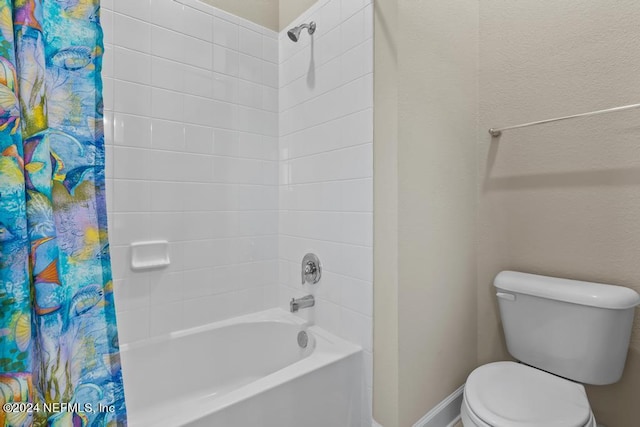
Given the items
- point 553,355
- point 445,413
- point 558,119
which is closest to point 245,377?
point 445,413

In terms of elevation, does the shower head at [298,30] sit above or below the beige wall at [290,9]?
below

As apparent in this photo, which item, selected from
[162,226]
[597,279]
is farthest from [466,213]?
[162,226]

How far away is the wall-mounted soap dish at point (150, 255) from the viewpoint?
1515 mm

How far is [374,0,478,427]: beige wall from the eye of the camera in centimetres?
133

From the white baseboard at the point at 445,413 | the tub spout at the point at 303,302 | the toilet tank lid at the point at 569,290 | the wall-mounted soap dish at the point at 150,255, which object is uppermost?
the wall-mounted soap dish at the point at 150,255

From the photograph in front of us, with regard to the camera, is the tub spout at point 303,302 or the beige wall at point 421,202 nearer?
the beige wall at point 421,202

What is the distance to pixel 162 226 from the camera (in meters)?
1.59

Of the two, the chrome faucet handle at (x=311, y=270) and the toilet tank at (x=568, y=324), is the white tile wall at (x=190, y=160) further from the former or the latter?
the toilet tank at (x=568, y=324)

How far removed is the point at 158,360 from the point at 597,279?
6.73 ft

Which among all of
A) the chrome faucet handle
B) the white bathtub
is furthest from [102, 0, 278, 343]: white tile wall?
the chrome faucet handle

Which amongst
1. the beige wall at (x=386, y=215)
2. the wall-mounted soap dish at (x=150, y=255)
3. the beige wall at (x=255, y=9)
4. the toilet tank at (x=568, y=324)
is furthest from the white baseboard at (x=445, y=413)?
the beige wall at (x=255, y=9)

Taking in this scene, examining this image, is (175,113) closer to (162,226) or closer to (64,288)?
(162,226)

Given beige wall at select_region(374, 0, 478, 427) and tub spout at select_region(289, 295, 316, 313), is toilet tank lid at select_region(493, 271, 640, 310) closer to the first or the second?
beige wall at select_region(374, 0, 478, 427)

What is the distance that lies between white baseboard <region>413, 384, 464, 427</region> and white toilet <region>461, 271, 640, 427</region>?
0.83 feet
